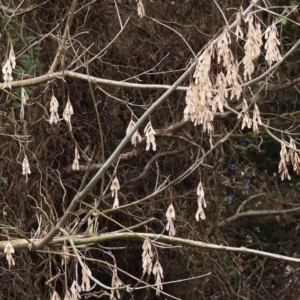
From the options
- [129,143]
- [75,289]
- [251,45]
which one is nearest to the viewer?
[251,45]

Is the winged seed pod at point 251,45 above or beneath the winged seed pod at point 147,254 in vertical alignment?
above

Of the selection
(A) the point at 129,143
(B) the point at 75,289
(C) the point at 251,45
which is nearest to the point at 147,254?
(B) the point at 75,289

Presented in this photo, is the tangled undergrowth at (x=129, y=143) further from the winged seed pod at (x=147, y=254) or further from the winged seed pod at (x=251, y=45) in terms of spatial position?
the winged seed pod at (x=251, y=45)

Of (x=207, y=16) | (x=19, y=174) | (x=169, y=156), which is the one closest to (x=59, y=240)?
(x=19, y=174)

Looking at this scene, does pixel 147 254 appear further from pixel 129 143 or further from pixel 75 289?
pixel 129 143

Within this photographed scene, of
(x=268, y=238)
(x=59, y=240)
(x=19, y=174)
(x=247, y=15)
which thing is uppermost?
(x=247, y=15)

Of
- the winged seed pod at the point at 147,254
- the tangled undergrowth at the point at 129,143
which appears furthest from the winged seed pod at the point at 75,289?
the tangled undergrowth at the point at 129,143

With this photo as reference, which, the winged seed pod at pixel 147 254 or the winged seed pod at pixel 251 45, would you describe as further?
the winged seed pod at pixel 147 254

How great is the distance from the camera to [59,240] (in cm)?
363

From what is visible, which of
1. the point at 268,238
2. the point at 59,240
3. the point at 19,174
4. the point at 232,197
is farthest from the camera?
the point at 268,238

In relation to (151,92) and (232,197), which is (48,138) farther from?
(232,197)

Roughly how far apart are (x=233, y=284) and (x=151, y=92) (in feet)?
5.54

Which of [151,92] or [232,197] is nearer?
[151,92]

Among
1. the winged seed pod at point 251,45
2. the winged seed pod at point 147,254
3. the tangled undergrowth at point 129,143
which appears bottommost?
the tangled undergrowth at point 129,143
